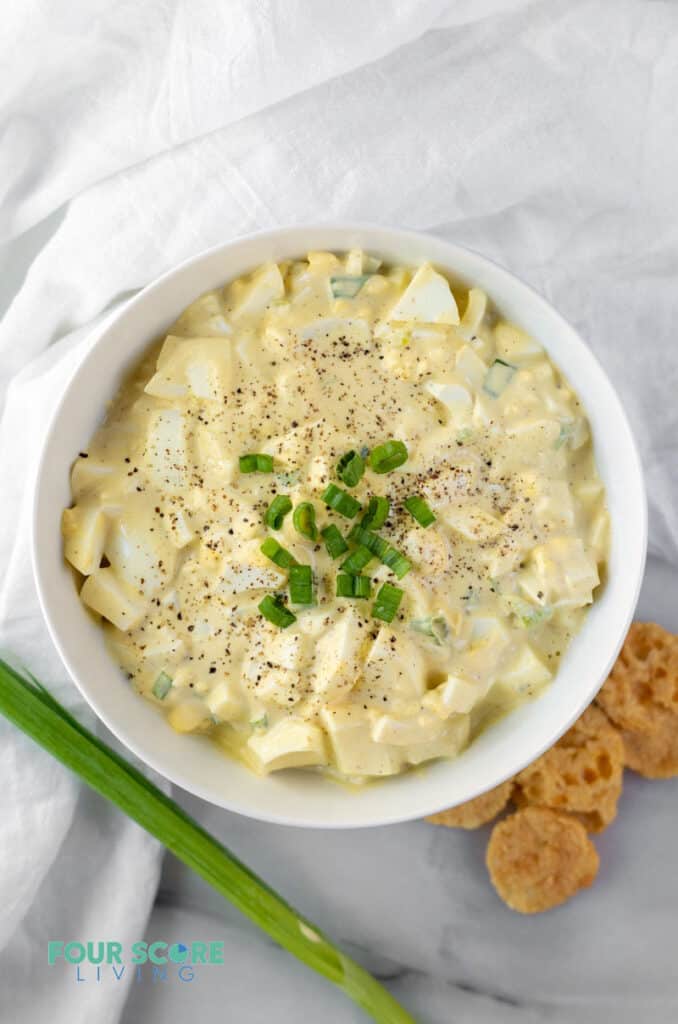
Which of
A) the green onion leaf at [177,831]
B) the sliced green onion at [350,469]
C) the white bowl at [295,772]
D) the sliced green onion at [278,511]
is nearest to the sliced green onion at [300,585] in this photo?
the sliced green onion at [278,511]

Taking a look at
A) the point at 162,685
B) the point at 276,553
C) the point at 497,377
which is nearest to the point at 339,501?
the point at 276,553

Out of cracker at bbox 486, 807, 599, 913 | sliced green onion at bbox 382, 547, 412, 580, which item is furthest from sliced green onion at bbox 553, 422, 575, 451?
cracker at bbox 486, 807, 599, 913

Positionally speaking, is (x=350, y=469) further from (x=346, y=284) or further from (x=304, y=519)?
(x=346, y=284)

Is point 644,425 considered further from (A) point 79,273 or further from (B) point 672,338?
(A) point 79,273

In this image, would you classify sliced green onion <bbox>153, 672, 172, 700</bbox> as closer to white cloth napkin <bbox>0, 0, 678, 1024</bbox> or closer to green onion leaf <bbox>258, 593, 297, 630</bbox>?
green onion leaf <bbox>258, 593, 297, 630</bbox>

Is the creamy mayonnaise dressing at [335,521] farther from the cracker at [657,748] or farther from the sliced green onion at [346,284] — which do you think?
the cracker at [657,748]

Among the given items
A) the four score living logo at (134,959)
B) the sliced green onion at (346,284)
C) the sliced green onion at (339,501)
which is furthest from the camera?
the four score living logo at (134,959)
